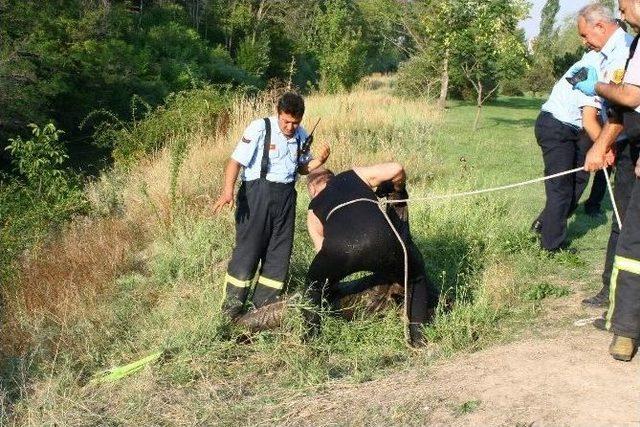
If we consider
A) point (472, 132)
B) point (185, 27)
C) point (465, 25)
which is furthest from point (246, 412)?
point (185, 27)

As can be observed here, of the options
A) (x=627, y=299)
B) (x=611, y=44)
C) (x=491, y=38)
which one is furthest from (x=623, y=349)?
(x=491, y=38)

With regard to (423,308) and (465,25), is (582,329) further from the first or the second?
(465,25)

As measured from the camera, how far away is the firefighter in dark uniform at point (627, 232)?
13.1ft

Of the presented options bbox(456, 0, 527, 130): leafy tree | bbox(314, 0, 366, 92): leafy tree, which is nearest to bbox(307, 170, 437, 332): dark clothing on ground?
bbox(456, 0, 527, 130): leafy tree

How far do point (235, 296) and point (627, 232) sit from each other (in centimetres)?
310

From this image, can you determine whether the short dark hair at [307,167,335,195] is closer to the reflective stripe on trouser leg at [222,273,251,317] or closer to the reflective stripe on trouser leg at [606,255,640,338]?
the reflective stripe on trouser leg at [222,273,251,317]

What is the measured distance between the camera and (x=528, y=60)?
2267cm

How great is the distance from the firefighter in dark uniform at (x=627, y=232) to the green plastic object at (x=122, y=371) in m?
3.17

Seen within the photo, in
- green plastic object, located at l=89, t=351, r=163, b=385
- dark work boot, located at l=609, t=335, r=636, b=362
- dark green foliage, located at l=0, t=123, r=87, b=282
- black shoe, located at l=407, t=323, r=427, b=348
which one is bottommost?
dark green foliage, located at l=0, t=123, r=87, b=282

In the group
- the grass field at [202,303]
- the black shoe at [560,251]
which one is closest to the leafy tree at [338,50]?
the grass field at [202,303]

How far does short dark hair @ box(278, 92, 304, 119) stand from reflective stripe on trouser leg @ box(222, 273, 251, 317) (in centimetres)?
146

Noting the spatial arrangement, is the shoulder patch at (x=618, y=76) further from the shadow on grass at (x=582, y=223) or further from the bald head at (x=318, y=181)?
the shadow on grass at (x=582, y=223)

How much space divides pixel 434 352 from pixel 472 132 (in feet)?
47.7

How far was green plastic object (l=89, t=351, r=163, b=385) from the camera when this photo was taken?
5020mm
